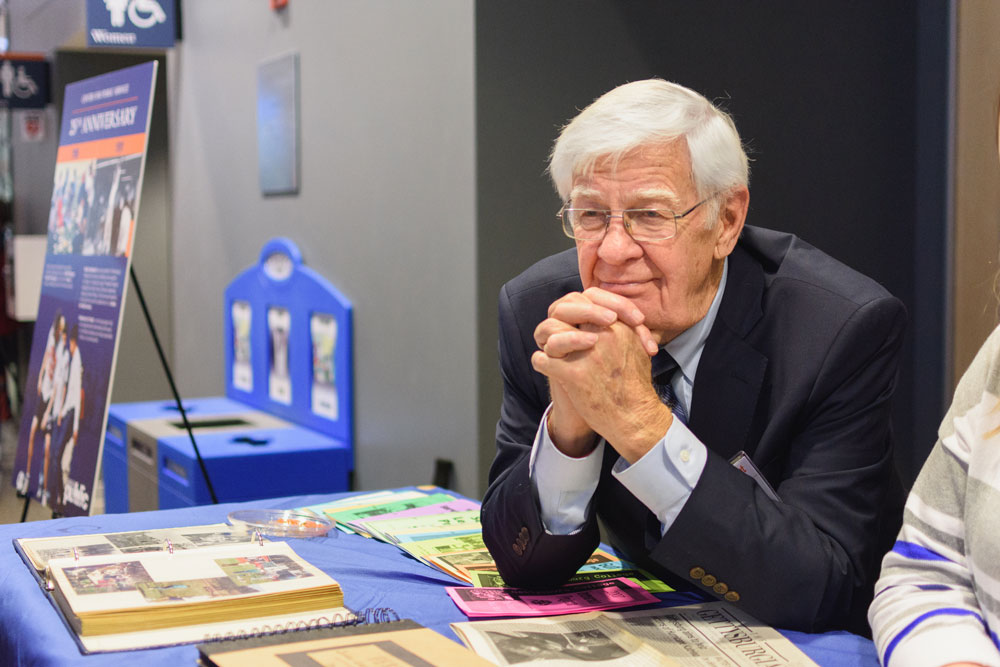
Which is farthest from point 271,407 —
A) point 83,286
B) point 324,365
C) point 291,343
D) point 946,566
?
point 946,566

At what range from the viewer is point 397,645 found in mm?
1176

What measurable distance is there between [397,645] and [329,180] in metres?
3.00

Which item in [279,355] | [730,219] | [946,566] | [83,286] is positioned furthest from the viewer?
[279,355]

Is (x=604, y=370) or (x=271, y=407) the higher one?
(x=604, y=370)

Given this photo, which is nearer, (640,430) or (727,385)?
(640,430)

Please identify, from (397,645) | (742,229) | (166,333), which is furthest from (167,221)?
(397,645)

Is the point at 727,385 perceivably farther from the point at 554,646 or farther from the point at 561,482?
the point at 554,646

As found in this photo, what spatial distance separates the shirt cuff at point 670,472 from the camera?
4.53 ft

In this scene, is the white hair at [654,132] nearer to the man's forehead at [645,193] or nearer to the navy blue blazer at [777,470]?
the man's forehead at [645,193]

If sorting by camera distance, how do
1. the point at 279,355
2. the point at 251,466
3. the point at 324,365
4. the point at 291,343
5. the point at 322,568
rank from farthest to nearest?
the point at 279,355 → the point at 291,343 → the point at 324,365 → the point at 251,466 → the point at 322,568

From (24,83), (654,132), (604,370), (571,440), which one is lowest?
(571,440)

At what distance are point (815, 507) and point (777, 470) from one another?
13 centimetres

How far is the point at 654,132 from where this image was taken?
1.54 metres

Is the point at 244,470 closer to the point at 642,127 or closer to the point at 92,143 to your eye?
the point at 92,143
